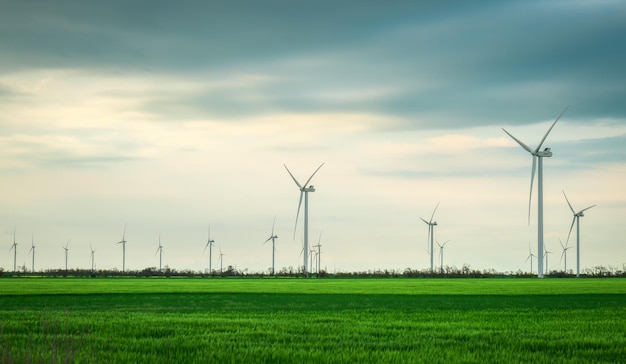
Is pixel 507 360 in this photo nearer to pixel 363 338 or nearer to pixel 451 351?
pixel 451 351

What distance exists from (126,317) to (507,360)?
43.9ft

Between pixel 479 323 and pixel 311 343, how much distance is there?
7004 millimetres

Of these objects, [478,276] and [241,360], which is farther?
[478,276]

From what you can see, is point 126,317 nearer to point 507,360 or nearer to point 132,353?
point 132,353

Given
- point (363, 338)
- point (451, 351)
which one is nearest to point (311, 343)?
point (363, 338)

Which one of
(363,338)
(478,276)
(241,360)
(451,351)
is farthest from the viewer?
(478,276)

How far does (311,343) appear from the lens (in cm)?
1530

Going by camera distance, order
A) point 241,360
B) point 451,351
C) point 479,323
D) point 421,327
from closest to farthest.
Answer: point 241,360
point 451,351
point 421,327
point 479,323

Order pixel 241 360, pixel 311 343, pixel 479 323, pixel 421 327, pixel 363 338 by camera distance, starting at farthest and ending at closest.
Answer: pixel 479 323 → pixel 421 327 → pixel 363 338 → pixel 311 343 → pixel 241 360

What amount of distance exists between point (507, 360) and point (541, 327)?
720 cm

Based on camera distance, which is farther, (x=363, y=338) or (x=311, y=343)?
(x=363, y=338)

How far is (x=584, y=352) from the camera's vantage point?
13.9 metres

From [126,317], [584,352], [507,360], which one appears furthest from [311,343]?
[126,317]

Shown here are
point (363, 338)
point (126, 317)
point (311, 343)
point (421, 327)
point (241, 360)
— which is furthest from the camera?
point (126, 317)
